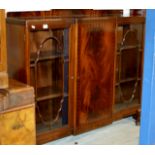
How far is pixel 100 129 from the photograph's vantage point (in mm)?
3061

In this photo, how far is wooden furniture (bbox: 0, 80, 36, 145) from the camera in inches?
76.3

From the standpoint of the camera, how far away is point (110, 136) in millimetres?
2902

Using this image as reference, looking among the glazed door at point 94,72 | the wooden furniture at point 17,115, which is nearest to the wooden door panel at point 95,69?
the glazed door at point 94,72

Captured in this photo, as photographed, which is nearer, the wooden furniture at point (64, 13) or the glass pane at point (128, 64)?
the wooden furniture at point (64, 13)

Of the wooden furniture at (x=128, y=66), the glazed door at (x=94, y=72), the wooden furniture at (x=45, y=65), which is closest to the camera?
the wooden furniture at (x=45, y=65)

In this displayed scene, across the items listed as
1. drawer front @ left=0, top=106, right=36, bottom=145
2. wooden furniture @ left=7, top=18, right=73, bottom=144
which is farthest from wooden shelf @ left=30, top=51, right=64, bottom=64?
drawer front @ left=0, top=106, right=36, bottom=145

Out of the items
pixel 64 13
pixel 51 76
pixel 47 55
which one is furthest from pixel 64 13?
pixel 51 76

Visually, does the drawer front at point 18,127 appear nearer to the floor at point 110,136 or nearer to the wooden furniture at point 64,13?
the floor at point 110,136

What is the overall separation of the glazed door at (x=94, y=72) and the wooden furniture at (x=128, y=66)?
0.62 feet

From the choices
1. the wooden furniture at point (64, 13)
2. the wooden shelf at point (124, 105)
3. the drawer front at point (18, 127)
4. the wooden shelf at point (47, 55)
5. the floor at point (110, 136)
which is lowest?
the floor at point (110, 136)

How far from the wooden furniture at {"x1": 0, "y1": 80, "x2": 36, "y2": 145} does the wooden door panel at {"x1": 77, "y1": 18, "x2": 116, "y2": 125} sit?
0.79 m

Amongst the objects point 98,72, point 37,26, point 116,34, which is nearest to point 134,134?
point 98,72

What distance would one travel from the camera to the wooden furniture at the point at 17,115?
194cm

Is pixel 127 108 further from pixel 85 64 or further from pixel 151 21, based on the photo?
pixel 151 21
